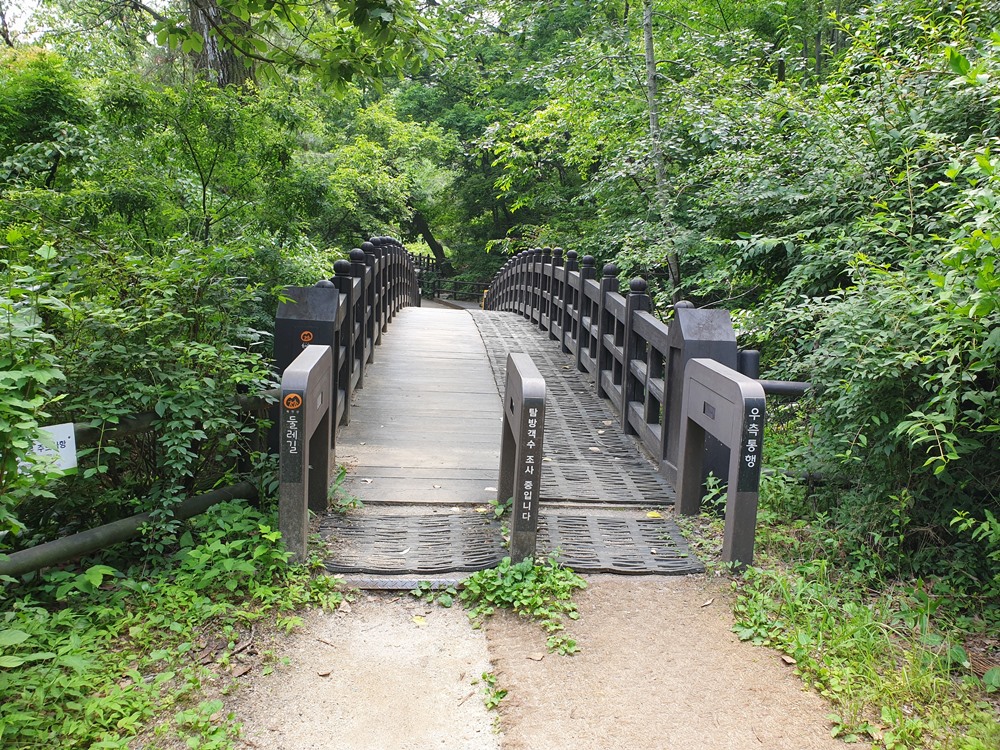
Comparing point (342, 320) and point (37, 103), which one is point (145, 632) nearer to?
point (342, 320)

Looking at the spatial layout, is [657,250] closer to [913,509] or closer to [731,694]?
[913,509]

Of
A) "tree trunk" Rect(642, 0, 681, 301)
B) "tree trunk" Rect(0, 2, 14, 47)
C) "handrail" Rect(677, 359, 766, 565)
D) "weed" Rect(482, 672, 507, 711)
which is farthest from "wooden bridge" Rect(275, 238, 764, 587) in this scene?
"tree trunk" Rect(0, 2, 14, 47)

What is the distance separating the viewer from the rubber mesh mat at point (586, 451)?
5289mm

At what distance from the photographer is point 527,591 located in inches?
151

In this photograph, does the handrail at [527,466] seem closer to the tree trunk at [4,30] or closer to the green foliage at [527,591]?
the green foliage at [527,591]

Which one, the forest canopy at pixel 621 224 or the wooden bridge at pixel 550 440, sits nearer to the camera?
the forest canopy at pixel 621 224

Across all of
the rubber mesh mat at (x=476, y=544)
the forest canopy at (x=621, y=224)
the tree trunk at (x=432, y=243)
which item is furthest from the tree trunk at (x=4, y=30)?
the rubber mesh mat at (x=476, y=544)

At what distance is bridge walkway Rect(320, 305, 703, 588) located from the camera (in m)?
4.27

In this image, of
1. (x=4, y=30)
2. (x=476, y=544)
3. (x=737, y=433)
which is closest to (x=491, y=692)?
(x=476, y=544)

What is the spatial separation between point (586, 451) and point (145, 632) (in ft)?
12.2

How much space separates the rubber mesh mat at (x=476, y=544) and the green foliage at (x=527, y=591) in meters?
A: 0.14

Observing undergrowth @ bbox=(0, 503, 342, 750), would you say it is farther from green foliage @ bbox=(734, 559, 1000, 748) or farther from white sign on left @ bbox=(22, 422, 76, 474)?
green foliage @ bbox=(734, 559, 1000, 748)

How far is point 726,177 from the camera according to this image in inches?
303

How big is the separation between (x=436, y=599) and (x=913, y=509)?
7.72 ft
